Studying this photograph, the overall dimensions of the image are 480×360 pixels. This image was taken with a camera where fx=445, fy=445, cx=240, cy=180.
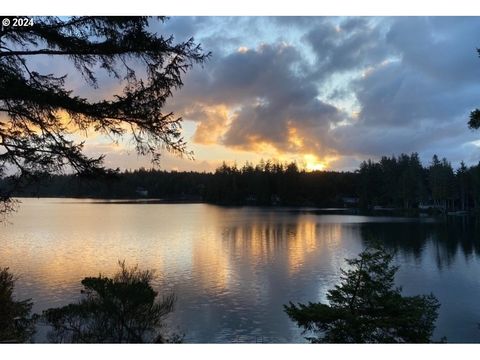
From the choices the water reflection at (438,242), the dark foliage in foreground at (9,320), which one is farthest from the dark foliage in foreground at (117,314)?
the water reflection at (438,242)

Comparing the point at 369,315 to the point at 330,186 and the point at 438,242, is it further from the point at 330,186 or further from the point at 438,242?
the point at 330,186

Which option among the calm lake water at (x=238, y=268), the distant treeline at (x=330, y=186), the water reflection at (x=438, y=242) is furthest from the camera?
the distant treeline at (x=330, y=186)

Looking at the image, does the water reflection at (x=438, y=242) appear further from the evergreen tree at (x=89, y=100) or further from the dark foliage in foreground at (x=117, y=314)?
the evergreen tree at (x=89, y=100)

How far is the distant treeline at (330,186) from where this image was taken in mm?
89375

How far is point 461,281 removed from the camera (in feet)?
74.2

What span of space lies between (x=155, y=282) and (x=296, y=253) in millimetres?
12785

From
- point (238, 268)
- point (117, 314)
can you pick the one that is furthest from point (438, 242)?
point (117, 314)

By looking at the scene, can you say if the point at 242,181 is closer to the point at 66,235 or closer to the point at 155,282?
the point at 66,235

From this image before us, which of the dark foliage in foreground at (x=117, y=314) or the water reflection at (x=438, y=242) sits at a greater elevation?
the dark foliage in foreground at (x=117, y=314)

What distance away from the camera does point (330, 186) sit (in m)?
124

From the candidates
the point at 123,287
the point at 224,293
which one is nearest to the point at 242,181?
the point at 224,293

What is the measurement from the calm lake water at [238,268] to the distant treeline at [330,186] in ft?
144

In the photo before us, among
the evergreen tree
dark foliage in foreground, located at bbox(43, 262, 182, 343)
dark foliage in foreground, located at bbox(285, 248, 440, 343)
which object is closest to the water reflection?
dark foliage in foreground, located at bbox(285, 248, 440, 343)

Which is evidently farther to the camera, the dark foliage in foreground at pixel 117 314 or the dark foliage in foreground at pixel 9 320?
the dark foliage in foreground at pixel 117 314
